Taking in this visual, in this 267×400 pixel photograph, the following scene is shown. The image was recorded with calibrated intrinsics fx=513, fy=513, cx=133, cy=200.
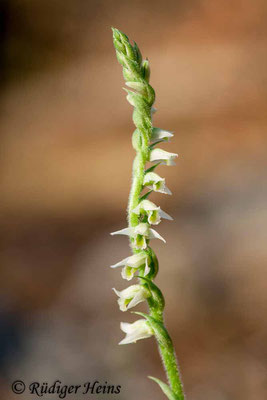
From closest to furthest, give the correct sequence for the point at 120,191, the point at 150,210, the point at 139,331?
the point at 150,210, the point at 139,331, the point at 120,191

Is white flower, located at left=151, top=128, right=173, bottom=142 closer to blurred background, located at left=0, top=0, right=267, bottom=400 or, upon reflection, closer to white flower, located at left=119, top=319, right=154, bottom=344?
white flower, located at left=119, top=319, right=154, bottom=344

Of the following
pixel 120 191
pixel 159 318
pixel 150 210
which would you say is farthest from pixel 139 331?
pixel 120 191

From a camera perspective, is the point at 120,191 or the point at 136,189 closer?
the point at 136,189

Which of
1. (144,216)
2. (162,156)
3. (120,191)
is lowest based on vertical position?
(144,216)

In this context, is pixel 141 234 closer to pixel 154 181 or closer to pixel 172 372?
pixel 154 181

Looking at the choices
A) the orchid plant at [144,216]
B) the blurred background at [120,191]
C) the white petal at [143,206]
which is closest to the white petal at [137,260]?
the orchid plant at [144,216]

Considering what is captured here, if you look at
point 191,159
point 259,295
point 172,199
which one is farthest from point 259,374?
point 191,159

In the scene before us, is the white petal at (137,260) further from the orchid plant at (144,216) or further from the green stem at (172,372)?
the green stem at (172,372)

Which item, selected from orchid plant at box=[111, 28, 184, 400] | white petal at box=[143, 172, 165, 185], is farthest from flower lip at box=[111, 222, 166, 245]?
white petal at box=[143, 172, 165, 185]
